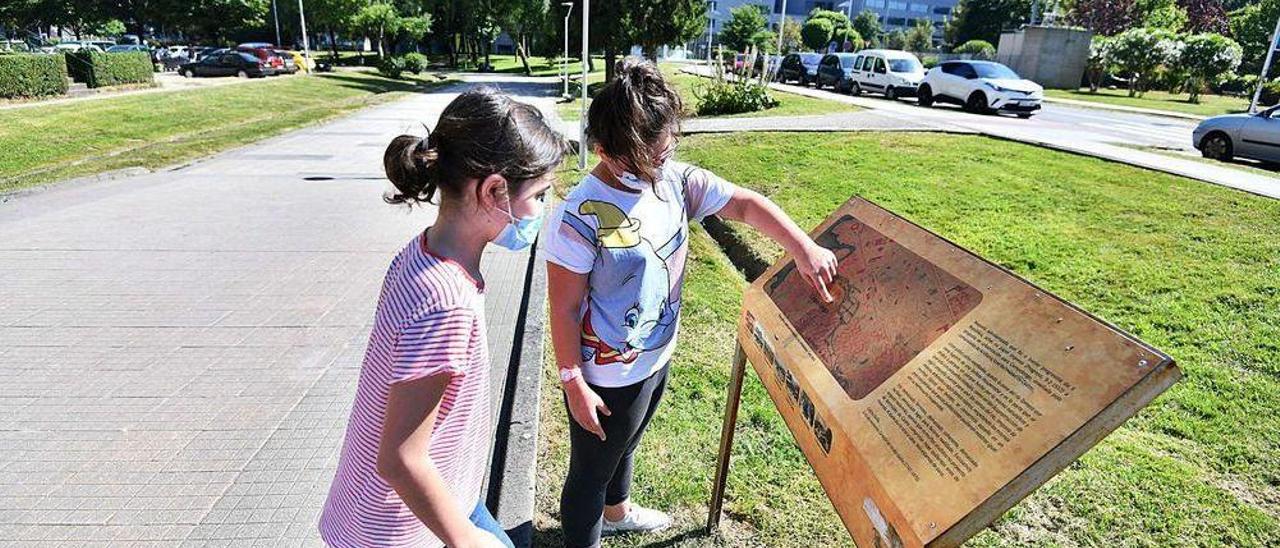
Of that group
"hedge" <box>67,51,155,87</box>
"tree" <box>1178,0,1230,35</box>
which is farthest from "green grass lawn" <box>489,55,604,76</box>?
"tree" <box>1178,0,1230,35</box>

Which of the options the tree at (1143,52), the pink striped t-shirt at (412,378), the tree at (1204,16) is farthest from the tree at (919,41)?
the pink striped t-shirt at (412,378)

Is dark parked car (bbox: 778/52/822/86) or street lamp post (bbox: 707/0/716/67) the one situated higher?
street lamp post (bbox: 707/0/716/67)

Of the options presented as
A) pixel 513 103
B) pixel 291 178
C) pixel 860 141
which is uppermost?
pixel 513 103

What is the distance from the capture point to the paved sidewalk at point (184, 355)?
296 centimetres

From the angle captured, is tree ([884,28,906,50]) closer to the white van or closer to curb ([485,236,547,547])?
the white van

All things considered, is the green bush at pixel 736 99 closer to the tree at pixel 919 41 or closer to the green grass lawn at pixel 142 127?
the green grass lawn at pixel 142 127

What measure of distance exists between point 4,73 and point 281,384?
19737 mm

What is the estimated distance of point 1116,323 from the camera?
472 centimetres

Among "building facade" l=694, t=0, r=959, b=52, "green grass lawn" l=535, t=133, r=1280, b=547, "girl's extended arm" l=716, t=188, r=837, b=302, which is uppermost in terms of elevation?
"building facade" l=694, t=0, r=959, b=52

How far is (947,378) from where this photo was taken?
5.08 feet

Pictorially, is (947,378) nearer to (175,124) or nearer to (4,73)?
(175,124)

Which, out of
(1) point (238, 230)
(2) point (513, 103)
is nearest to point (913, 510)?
(2) point (513, 103)

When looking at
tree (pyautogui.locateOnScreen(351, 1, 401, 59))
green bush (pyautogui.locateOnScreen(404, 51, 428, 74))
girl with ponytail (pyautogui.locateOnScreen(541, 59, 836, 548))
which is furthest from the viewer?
tree (pyautogui.locateOnScreen(351, 1, 401, 59))

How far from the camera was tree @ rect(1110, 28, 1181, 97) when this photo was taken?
3075 centimetres
